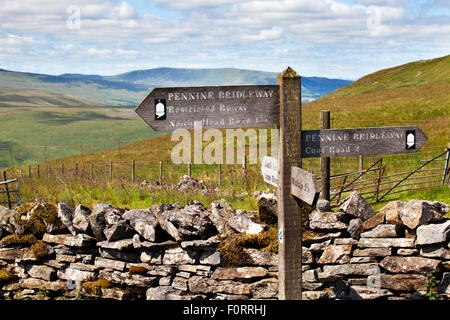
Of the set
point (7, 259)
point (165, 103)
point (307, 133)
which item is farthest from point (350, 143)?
point (7, 259)

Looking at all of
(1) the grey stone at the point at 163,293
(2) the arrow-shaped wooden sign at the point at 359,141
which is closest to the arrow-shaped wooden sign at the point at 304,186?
(2) the arrow-shaped wooden sign at the point at 359,141

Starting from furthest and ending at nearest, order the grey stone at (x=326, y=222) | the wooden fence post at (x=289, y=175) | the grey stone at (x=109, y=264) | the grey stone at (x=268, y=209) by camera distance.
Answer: the grey stone at (x=109, y=264) < the grey stone at (x=268, y=209) < the grey stone at (x=326, y=222) < the wooden fence post at (x=289, y=175)

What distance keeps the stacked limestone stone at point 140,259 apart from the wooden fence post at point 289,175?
154cm

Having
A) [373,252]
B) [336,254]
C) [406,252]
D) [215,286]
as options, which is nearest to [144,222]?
[215,286]

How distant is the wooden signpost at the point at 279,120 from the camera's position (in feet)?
17.9

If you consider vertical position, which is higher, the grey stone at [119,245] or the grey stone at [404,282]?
the grey stone at [119,245]

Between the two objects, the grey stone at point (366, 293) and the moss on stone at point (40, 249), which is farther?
the moss on stone at point (40, 249)

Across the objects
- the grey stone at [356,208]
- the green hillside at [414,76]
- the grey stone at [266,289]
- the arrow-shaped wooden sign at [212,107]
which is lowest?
the grey stone at [266,289]

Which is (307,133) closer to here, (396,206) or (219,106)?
(219,106)

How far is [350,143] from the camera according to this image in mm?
5859

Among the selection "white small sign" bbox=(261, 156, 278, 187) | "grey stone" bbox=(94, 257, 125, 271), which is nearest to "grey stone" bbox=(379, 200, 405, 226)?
"white small sign" bbox=(261, 156, 278, 187)

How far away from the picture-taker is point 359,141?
591 centimetres

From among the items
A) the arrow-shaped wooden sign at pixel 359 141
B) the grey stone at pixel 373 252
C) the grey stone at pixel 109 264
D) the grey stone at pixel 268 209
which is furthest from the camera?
the grey stone at pixel 109 264

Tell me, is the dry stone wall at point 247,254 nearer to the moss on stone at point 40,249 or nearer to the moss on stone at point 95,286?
the moss on stone at point 95,286
